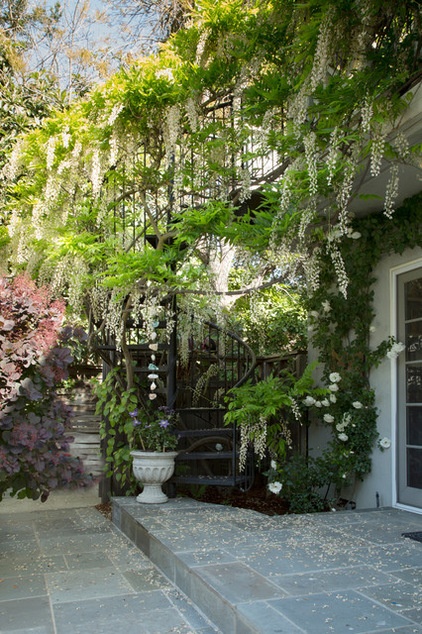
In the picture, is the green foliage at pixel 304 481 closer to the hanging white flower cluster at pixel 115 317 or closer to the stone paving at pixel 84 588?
the stone paving at pixel 84 588

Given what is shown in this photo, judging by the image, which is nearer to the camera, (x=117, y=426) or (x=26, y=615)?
(x=26, y=615)

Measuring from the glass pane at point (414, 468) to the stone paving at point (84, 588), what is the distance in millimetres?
1954

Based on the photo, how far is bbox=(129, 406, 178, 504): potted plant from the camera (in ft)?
13.9

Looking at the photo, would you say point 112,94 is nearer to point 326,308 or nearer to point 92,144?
point 92,144

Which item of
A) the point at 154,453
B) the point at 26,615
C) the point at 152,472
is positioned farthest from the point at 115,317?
the point at 26,615

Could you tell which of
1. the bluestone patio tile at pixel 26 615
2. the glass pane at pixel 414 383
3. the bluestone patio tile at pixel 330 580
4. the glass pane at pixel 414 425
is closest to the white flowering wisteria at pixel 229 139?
the glass pane at pixel 414 383

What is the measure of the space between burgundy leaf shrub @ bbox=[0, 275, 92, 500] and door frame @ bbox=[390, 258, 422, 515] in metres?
2.30

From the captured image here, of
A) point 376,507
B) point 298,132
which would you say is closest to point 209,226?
point 298,132

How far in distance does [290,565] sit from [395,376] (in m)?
2.06

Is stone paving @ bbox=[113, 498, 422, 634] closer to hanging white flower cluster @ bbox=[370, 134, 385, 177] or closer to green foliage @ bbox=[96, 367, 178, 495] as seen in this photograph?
green foliage @ bbox=[96, 367, 178, 495]

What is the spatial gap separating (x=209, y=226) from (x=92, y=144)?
1213mm

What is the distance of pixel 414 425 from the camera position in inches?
161

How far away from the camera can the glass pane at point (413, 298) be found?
4137mm

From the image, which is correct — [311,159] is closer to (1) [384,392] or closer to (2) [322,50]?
(2) [322,50]
